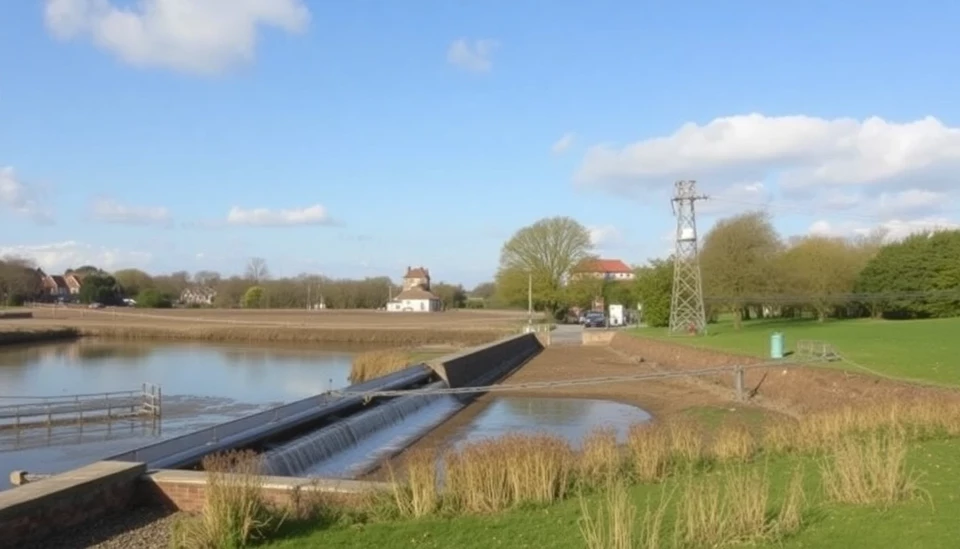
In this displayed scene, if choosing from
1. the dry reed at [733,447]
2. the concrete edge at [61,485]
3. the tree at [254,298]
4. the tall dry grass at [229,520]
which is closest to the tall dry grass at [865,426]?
the dry reed at [733,447]

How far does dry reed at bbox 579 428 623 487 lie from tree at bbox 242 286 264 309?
126 meters

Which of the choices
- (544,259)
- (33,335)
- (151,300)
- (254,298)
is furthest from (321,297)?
(33,335)

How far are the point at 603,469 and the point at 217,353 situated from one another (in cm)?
5218

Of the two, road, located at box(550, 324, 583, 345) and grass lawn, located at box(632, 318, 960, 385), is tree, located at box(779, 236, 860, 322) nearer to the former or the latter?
grass lawn, located at box(632, 318, 960, 385)

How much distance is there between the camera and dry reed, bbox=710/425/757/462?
13448 mm

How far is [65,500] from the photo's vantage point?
32.7 ft

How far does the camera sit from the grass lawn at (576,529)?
8.07 meters

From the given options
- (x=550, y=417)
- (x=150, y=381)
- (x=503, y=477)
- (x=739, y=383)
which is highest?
(x=503, y=477)

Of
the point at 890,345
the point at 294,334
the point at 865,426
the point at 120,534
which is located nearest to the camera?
the point at 120,534

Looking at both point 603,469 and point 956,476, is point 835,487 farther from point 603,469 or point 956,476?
point 603,469

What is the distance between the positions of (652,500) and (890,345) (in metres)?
27.3

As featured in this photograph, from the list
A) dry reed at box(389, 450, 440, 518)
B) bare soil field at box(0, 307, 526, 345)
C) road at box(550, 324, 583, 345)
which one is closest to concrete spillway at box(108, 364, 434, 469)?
dry reed at box(389, 450, 440, 518)

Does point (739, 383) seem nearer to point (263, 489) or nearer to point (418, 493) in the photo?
point (418, 493)

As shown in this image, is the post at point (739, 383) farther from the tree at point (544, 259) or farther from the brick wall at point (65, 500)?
the tree at point (544, 259)
